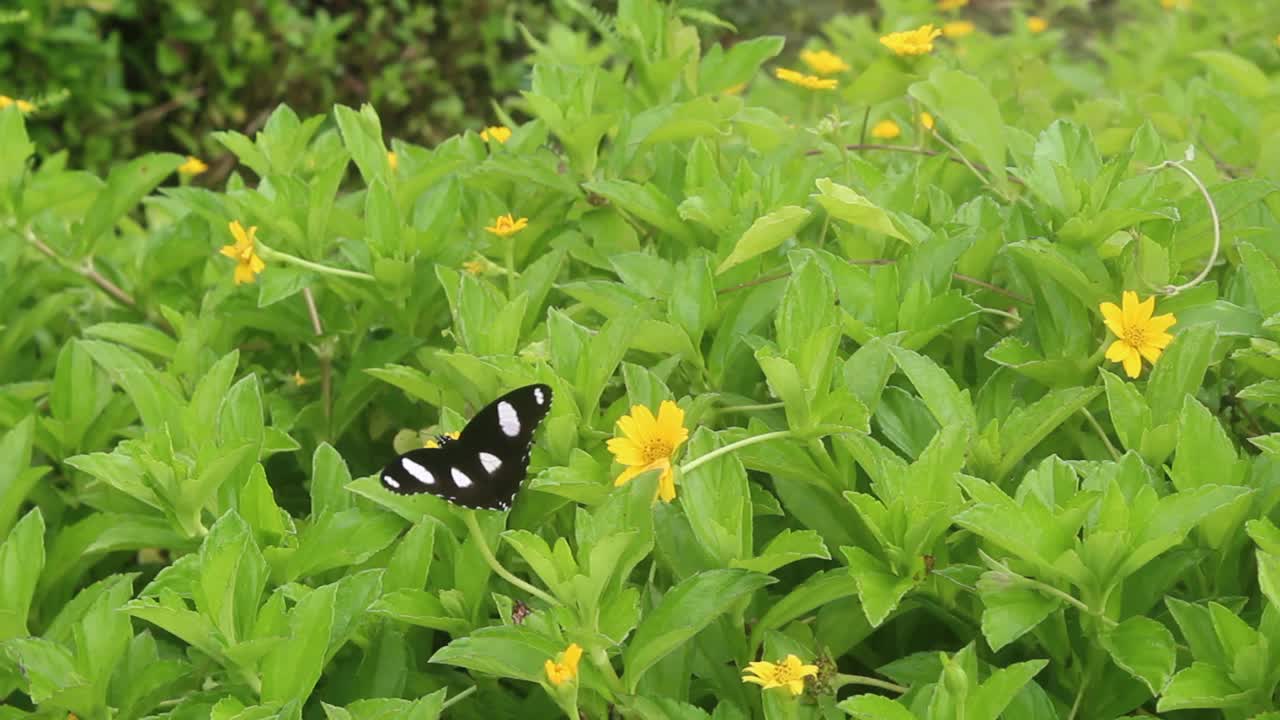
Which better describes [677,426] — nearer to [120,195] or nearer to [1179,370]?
[1179,370]

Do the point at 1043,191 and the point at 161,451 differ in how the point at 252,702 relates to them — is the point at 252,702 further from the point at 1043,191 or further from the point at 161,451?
the point at 1043,191

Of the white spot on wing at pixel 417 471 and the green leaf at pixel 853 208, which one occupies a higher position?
the green leaf at pixel 853 208

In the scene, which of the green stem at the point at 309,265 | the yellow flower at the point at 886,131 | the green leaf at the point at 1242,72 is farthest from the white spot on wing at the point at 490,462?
the green leaf at the point at 1242,72

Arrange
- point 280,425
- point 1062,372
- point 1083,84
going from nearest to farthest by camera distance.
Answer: point 1062,372, point 280,425, point 1083,84

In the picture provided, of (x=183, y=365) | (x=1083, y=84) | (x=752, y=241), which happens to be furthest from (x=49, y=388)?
(x=1083, y=84)

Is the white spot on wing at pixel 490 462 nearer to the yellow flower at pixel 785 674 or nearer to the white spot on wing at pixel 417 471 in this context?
the white spot on wing at pixel 417 471

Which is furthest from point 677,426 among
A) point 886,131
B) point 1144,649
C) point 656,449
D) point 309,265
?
point 886,131
